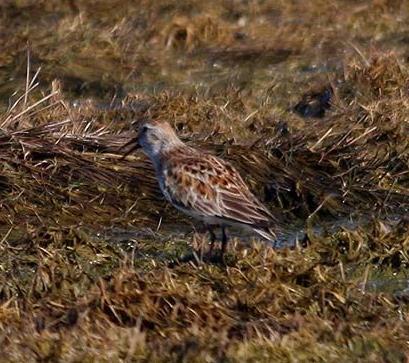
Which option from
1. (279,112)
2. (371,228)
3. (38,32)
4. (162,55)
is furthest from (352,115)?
(38,32)

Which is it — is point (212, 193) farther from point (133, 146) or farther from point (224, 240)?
point (133, 146)

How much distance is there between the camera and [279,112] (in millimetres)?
10898

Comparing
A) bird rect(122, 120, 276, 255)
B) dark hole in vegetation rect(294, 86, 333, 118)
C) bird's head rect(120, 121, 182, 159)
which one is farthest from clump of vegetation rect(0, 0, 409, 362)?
bird's head rect(120, 121, 182, 159)

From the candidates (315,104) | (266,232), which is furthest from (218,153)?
(315,104)

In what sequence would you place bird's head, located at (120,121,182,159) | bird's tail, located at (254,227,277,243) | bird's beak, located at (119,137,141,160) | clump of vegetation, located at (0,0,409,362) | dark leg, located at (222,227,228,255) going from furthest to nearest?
1. bird's beak, located at (119,137,141,160)
2. bird's head, located at (120,121,182,159)
3. bird's tail, located at (254,227,277,243)
4. dark leg, located at (222,227,228,255)
5. clump of vegetation, located at (0,0,409,362)

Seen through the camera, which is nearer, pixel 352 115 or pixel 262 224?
pixel 262 224

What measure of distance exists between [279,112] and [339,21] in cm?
277

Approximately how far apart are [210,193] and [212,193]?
0.4 inches

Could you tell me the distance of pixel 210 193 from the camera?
7711 millimetres

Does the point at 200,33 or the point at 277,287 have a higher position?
the point at 277,287

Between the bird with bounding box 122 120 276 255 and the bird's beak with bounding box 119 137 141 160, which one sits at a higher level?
the bird with bounding box 122 120 276 255

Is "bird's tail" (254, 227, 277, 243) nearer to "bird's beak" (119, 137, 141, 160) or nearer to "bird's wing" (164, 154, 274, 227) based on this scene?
"bird's wing" (164, 154, 274, 227)

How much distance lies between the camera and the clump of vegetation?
6.12m

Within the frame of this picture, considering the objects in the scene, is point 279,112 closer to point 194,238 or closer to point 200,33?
point 200,33
